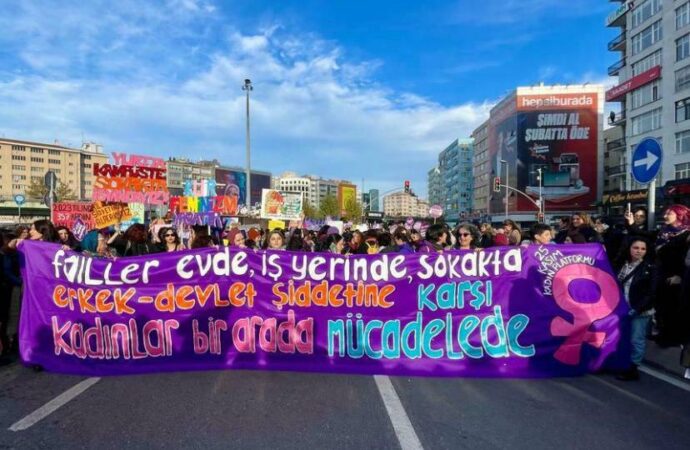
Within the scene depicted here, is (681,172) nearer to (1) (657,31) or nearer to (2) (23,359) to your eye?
(1) (657,31)

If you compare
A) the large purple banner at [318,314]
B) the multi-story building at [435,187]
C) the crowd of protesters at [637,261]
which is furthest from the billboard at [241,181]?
the large purple banner at [318,314]

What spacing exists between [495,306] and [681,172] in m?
42.7

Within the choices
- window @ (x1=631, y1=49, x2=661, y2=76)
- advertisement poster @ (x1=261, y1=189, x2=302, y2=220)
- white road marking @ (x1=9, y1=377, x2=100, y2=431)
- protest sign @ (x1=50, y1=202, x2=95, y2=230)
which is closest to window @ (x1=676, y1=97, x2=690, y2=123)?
window @ (x1=631, y1=49, x2=661, y2=76)

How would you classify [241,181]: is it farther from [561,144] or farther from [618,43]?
[618,43]

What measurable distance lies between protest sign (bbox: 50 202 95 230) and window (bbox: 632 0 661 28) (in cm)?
4960

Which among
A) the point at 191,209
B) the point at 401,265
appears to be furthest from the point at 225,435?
the point at 191,209

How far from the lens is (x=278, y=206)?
19.5 m

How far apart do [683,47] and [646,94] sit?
6.49m

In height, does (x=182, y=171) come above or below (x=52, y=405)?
above

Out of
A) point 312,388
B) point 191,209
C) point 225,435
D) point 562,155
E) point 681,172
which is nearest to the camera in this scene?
point 225,435

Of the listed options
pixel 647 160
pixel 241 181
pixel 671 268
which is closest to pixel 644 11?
pixel 647 160

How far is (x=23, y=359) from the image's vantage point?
Answer: 491 centimetres

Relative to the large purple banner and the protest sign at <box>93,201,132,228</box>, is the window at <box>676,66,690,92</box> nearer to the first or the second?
the large purple banner

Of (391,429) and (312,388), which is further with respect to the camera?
(312,388)
